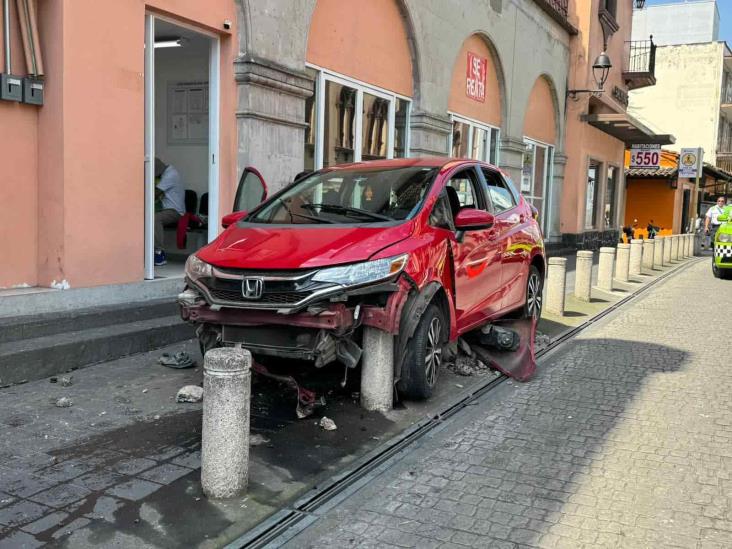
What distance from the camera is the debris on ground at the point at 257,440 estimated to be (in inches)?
178

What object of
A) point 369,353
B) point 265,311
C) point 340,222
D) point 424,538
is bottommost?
point 424,538

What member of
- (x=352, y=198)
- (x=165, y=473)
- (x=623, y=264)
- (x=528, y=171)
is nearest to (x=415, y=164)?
(x=352, y=198)

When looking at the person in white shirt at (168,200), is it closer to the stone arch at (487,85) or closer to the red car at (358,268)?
the red car at (358,268)

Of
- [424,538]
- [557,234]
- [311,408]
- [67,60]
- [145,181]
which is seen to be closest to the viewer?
[424,538]

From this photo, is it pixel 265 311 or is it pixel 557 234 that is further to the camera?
pixel 557 234

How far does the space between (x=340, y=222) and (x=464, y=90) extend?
11.2 meters

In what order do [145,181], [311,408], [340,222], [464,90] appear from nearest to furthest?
[311,408]
[340,222]
[145,181]
[464,90]

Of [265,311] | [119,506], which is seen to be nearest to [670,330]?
[265,311]

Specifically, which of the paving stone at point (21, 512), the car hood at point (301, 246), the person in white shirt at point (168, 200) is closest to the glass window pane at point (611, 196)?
the person in white shirt at point (168, 200)

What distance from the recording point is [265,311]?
4688mm

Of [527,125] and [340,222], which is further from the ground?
[527,125]

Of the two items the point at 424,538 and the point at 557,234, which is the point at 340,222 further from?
the point at 557,234

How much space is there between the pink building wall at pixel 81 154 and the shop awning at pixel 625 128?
1843 centimetres

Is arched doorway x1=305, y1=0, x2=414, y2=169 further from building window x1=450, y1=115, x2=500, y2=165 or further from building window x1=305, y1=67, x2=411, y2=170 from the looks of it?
building window x1=450, y1=115, x2=500, y2=165
